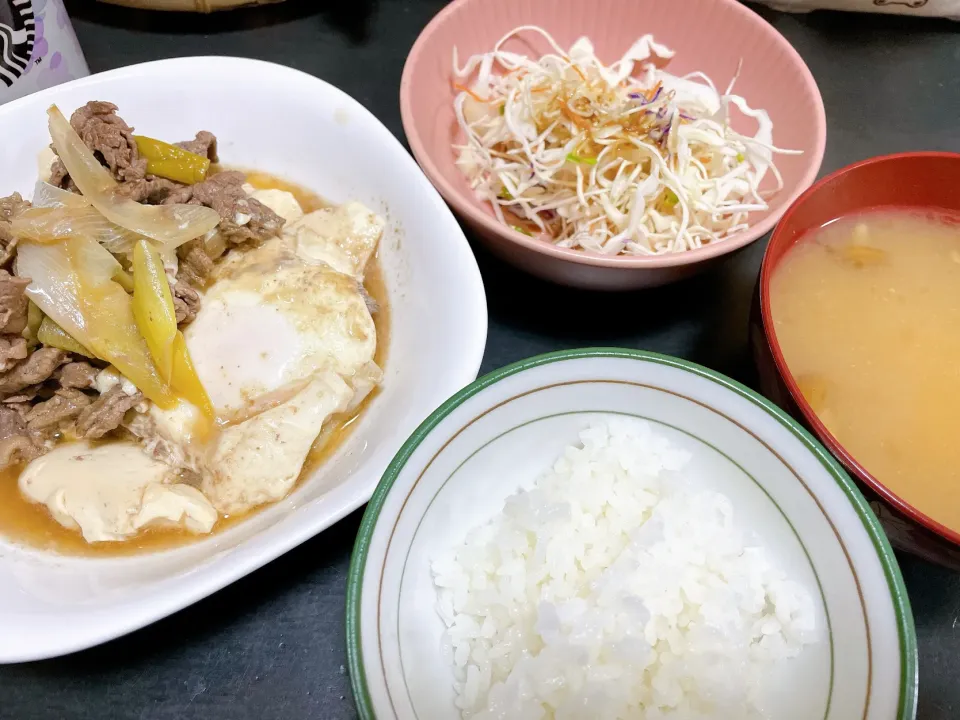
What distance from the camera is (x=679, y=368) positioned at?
3.98 ft

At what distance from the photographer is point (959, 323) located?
160 centimetres

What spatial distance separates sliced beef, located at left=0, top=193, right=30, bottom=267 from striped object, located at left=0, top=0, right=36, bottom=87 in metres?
0.43

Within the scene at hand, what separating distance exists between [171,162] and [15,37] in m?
0.52

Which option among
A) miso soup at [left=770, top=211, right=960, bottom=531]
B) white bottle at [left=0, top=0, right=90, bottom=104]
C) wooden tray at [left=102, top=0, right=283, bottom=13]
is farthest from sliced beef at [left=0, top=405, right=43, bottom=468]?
miso soup at [left=770, top=211, right=960, bottom=531]

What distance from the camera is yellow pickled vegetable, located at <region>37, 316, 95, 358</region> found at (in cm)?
155

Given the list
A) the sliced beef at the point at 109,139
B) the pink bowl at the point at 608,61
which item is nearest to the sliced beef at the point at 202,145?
the sliced beef at the point at 109,139

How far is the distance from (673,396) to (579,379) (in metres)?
0.18

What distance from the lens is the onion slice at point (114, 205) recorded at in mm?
1616

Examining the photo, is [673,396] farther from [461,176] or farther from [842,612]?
[461,176]

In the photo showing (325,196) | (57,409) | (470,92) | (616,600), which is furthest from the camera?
(470,92)

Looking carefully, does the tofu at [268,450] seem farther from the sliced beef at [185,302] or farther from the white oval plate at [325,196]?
the sliced beef at [185,302]

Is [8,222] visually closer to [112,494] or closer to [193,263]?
[193,263]

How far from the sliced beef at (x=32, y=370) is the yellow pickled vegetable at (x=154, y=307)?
0.21 meters

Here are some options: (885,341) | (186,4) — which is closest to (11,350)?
(186,4)
